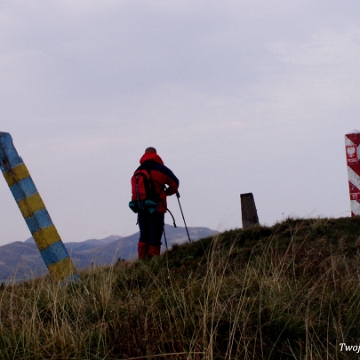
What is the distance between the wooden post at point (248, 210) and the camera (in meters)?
11.9

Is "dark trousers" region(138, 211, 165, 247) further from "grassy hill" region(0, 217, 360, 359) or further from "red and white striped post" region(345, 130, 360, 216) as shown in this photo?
"grassy hill" region(0, 217, 360, 359)

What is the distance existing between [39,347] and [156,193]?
25.0 ft

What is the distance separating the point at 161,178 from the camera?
1170 cm

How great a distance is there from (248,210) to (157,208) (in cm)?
159

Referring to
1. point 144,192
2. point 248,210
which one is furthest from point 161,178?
point 248,210

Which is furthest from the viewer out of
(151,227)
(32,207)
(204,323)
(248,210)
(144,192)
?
(248,210)

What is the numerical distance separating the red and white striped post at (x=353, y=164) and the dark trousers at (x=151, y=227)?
130 inches

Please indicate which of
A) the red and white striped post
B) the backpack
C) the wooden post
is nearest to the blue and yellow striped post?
the backpack

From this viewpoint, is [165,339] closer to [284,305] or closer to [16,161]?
[284,305]

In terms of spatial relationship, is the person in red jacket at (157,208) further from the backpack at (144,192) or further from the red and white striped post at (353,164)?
the red and white striped post at (353,164)

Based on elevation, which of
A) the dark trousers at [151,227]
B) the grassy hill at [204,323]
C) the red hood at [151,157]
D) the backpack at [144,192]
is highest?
the red hood at [151,157]

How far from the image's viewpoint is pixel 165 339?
13.9ft

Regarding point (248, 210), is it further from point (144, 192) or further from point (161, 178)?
point (144, 192)

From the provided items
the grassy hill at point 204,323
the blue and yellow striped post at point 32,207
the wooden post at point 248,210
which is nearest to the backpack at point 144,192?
the wooden post at point 248,210
